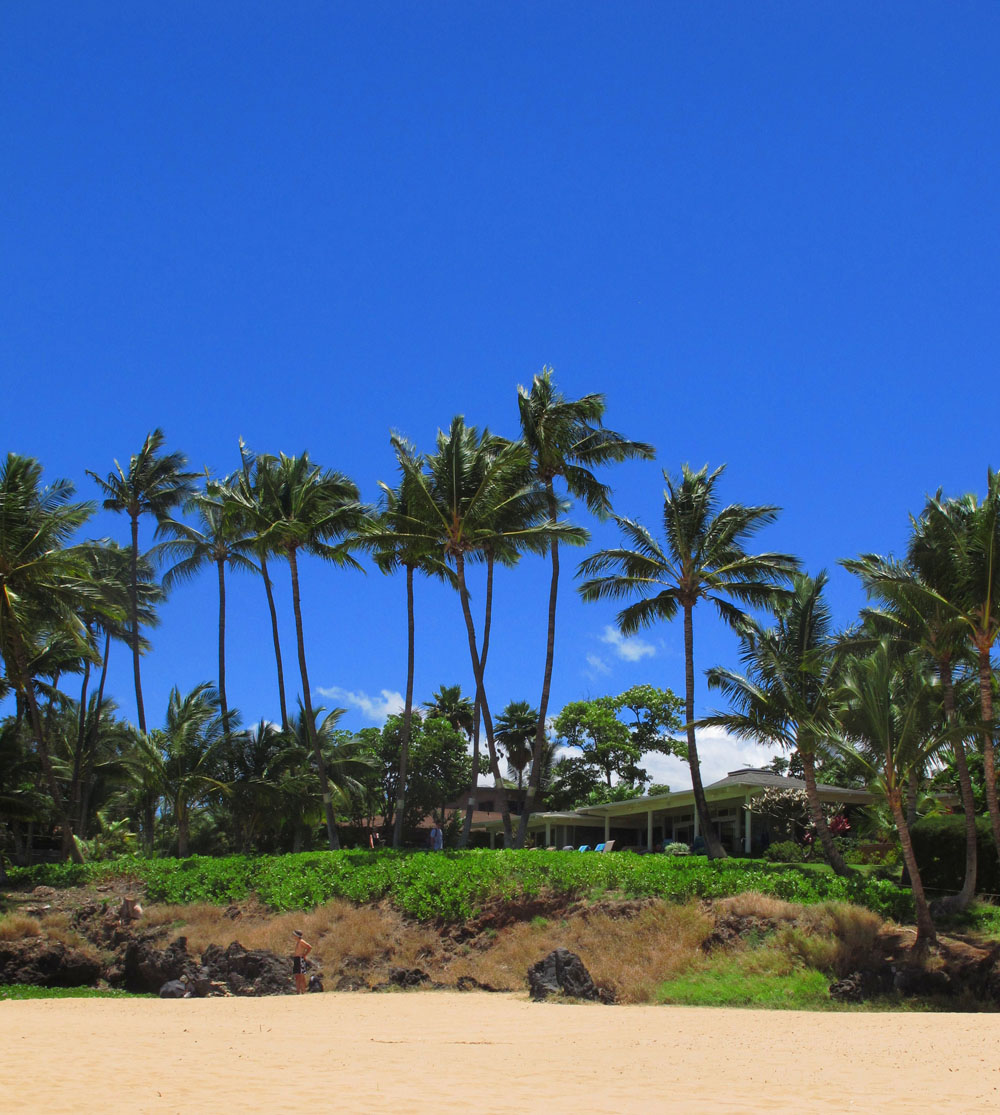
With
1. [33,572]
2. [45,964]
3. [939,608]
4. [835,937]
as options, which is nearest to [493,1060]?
[835,937]

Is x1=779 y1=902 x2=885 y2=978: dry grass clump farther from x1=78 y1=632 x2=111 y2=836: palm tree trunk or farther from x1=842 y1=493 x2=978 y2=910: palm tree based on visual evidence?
x1=78 y1=632 x2=111 y2=836: palm tree trunk

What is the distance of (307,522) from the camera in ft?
98.7

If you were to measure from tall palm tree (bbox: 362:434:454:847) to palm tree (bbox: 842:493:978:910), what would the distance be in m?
12.1

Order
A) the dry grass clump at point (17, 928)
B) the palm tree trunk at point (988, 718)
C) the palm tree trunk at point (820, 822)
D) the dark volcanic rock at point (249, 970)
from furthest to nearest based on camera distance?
the palm tree trunk at point (820, 822)
the dry grass clump at point (17, 928)
the palm tree trunk at point (988, 718)
the dark volcanic rock at point (249, 970)

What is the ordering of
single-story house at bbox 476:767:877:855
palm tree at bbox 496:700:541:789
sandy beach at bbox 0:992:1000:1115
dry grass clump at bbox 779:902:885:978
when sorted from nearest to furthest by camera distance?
sandy beach at bbox 0:992:1000:1115
dry grass clump at bbox 779:902:885:978
single-story house at bbox 476:767:877:855
palm tree at bbox 496:700:541:789

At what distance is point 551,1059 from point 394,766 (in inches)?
1478

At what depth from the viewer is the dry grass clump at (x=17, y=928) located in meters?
22.1

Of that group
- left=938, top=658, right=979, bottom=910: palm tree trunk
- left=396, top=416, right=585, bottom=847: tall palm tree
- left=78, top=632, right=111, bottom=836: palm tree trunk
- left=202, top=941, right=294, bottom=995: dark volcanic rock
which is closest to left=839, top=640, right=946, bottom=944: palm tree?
left=938, top=658, right=979, bottom=910: palm tree trunk

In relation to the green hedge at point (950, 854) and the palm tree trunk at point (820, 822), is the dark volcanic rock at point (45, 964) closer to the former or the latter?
the palm tree trunk at point (820, 822)

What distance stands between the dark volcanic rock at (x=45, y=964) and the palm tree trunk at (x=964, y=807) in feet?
60.6

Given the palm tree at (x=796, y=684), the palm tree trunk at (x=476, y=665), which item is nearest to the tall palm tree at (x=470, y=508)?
the palm tree trunk at (x=476, y=665)

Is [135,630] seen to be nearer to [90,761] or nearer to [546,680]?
[90,761]

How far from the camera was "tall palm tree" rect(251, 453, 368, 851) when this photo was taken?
1130 inches

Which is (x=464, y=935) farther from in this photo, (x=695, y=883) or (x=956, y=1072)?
(x=956, y=1072)
